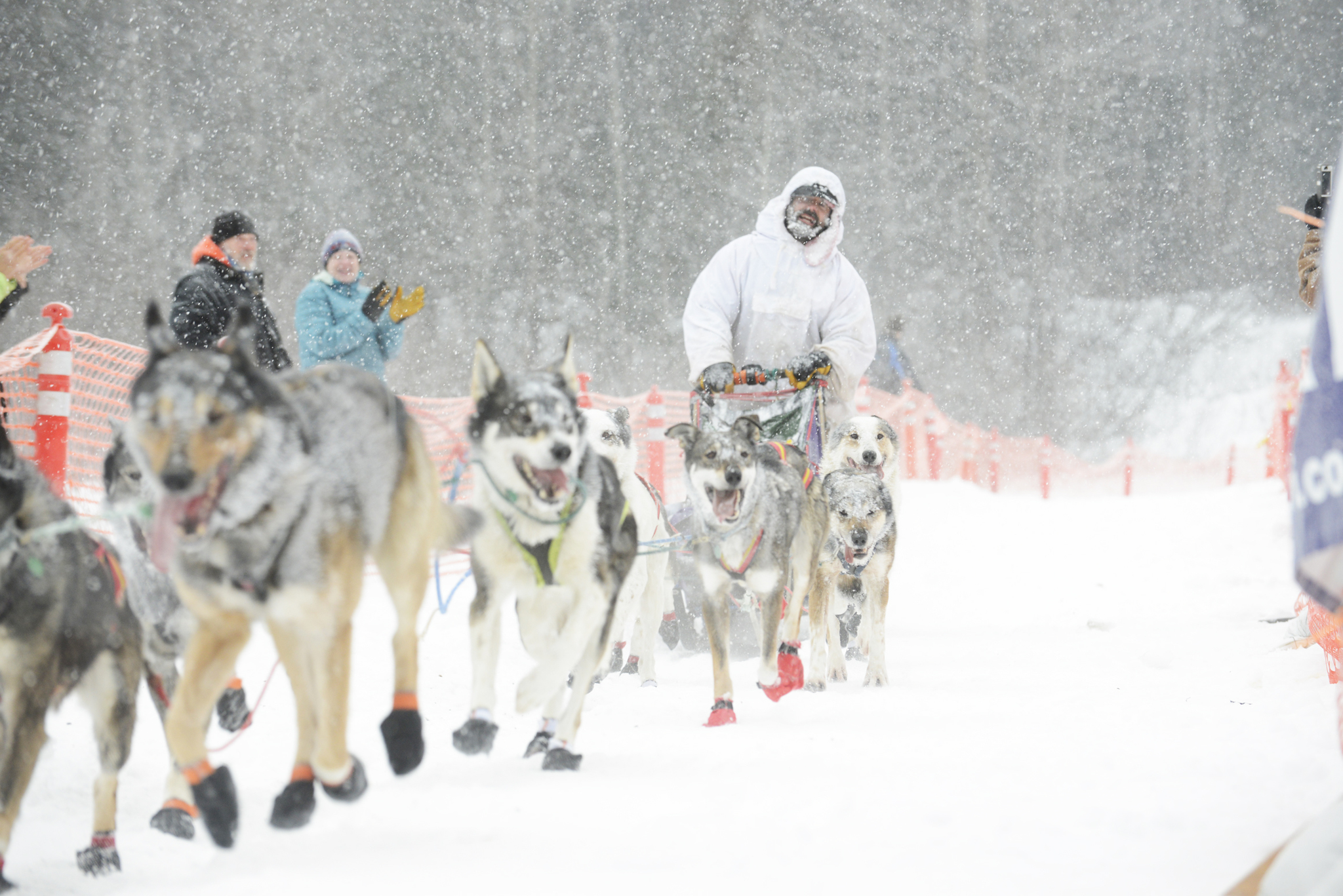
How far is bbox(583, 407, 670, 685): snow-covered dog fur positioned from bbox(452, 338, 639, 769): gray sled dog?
5.66 feet

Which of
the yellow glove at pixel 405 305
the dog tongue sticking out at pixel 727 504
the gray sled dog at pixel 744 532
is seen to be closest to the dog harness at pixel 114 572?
the yellow glove at pixel 405 305

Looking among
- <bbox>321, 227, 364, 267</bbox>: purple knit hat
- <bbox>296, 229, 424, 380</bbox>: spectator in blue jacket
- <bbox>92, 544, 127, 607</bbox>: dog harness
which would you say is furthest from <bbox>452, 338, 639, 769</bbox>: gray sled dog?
<bbox>321, 227, 364, 267</bbox>: purple knit hat

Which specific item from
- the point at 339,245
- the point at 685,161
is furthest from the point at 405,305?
the point at 685,161

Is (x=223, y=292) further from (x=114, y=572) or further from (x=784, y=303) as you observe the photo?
(x=784, y=303)

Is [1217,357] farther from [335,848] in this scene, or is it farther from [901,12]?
[335,848]

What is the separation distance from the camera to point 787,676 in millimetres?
4102

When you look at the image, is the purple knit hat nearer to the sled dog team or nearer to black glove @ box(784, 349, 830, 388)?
the sled dog team

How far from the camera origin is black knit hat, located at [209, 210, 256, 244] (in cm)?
366

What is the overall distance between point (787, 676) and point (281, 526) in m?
2.70

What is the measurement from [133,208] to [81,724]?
17307 mm

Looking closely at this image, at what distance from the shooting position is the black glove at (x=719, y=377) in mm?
4078

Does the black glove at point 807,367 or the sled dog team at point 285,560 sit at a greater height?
the black glove at point 807,367

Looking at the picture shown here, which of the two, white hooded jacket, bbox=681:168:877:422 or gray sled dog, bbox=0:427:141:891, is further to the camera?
white hooded jacket, bbox=681:168:877:422

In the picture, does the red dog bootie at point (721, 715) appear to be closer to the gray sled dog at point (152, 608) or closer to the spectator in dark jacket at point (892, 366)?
the gray sled dog at point (152, 608)
